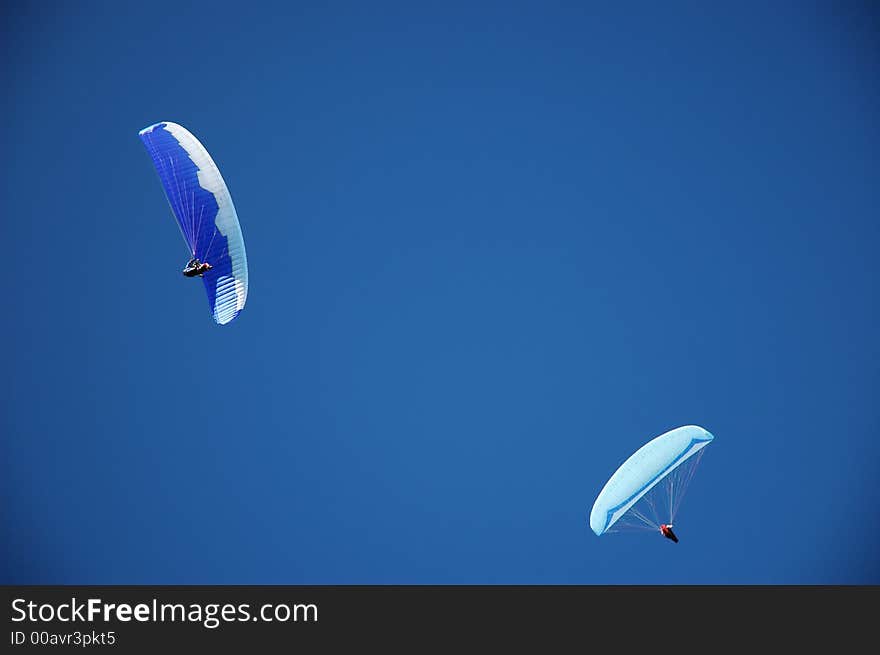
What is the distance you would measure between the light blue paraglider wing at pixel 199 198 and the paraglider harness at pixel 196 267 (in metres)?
0.14

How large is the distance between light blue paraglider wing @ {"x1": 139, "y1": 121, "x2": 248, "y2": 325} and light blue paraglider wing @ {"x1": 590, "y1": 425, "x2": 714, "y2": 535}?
33.1ft

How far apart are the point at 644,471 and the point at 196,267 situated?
11.4 meters

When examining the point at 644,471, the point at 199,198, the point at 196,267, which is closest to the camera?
the point at 199,198

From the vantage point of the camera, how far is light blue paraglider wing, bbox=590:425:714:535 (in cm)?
2441

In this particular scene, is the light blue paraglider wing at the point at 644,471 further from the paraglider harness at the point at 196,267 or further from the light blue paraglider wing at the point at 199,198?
the paraglider harness at the point at 196,267

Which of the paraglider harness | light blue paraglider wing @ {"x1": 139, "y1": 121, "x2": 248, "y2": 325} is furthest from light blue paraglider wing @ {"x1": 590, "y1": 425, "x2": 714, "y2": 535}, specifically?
the paraglider harness

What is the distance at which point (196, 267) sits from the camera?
24281 millimetres

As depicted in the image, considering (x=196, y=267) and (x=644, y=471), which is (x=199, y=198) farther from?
(x=644, y=471)

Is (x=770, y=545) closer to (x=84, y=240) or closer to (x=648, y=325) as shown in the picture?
(x=648, y=325)

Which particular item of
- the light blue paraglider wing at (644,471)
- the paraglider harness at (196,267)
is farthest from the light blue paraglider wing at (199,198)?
the light blue paraglider wing at (644,471)

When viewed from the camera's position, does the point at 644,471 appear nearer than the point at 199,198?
No

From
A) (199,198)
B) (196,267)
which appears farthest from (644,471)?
(199,198)

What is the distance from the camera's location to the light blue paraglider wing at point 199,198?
77.5 ft
